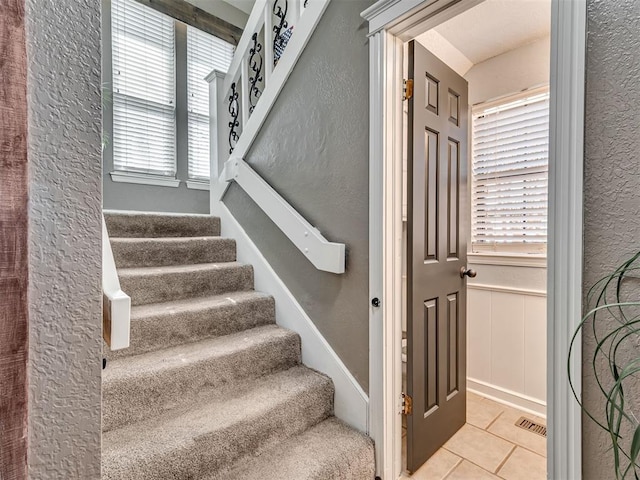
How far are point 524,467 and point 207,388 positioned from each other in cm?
162

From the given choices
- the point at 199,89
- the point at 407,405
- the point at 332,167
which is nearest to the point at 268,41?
the point at 332,167

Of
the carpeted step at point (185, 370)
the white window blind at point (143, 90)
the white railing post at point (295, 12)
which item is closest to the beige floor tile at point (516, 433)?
the carpeted step at point (185, 370)

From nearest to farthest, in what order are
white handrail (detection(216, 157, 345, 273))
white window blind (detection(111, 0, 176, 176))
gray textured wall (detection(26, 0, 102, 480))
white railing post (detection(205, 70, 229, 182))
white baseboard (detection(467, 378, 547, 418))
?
gray textured wall (detection(26, 0, 102, 480)) → white handrail (detection(216, 157, 345, 273)) → white baseboard (detection(467, 378, 547, 418)) → white railing post (detection(205, 70, 229, 182)) → white window blind (detection(111, 0, 176, 176))

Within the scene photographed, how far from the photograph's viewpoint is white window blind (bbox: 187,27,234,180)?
3.75 m

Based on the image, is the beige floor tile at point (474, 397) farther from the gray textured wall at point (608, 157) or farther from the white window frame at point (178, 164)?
the white window frame at point (178, 164)

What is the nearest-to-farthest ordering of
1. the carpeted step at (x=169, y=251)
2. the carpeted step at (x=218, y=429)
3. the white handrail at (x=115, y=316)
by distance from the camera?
1. the white handrail at (x=115, y=316)
2. the carpeted step at (x=218, y=429)
3. the carpeted step at (x=169, y=251)

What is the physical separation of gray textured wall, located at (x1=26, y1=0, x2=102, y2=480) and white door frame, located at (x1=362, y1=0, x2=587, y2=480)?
3.80 feet

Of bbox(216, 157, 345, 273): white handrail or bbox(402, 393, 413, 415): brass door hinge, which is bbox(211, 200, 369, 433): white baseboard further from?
bbox(216, 157, 345, 273): white handrail

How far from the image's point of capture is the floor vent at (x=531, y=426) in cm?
206

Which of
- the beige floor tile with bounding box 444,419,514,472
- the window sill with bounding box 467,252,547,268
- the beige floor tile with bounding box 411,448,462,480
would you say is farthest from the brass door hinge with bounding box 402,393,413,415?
the window sill with bounding box 467,252,547,268

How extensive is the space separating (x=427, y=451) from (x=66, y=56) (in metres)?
2.10

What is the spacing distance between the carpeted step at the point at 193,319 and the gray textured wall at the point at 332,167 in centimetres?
26

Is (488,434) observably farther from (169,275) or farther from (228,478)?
(169,275)

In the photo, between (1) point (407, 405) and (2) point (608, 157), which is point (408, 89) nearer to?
(2) point (608, 157)
